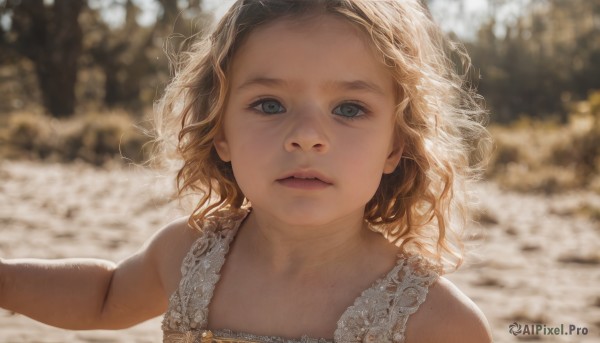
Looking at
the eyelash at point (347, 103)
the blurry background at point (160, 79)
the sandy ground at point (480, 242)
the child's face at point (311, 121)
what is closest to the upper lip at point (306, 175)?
the child's face at point (311, 121)

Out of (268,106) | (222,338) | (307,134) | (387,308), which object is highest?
(268,106)

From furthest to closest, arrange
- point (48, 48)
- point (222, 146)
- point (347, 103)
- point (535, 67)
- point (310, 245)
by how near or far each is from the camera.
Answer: point (535, 67) < point (48, 48) < point (222, 146) < point (310, 245) < point (347, 103)

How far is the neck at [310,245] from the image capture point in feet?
6.25

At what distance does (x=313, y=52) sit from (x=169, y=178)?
93 cm

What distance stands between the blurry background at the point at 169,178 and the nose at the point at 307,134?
21.4 inches

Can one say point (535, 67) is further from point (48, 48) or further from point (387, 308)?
point (387, 308)

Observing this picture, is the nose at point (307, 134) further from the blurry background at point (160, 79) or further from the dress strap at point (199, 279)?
the blurry background at point (160, 79)

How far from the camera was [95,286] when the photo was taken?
2113 millimetres

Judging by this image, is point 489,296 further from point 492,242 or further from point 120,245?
point 120,245

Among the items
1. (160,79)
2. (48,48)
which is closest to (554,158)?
(160,79)

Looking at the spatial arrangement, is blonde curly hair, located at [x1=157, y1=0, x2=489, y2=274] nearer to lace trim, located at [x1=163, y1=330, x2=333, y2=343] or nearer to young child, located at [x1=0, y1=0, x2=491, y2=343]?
young child, located at [x1=0, y1=0, x2=491, y2=343]

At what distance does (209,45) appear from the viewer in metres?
2.12

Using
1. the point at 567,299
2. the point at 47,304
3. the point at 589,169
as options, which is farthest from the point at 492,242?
the point at 589,169

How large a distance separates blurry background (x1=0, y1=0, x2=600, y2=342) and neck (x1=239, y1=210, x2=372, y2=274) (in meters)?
0.65
